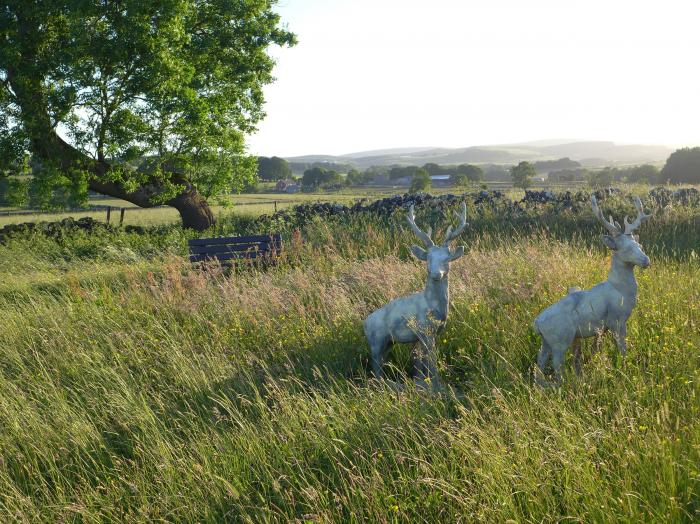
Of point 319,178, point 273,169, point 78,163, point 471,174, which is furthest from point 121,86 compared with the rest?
point 471,174

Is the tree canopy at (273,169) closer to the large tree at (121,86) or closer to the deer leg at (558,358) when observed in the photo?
the large tree at (121,86)

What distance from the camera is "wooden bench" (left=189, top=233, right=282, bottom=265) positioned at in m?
9.30

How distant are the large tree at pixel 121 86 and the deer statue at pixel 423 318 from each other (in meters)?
12.8

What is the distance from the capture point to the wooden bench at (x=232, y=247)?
9305mm

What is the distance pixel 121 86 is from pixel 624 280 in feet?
49.5

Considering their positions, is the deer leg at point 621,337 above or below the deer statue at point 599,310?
below

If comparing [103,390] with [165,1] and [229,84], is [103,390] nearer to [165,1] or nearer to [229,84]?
[165,1]

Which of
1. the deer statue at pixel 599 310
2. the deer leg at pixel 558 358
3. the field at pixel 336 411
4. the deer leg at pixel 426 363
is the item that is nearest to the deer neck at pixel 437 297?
the deer leg at pixel 426 363

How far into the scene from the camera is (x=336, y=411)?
3.81m

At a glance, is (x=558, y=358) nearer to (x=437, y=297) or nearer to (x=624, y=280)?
(x=624, y=280)

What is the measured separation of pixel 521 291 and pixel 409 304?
5.23 feet

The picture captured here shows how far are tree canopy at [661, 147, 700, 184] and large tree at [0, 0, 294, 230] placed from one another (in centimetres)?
4157

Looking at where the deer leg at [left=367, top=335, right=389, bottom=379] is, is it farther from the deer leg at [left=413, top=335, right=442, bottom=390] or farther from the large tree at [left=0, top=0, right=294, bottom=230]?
the large tree at [left=0, top=0, right=294, bottom=230]

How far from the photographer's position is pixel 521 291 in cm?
526
